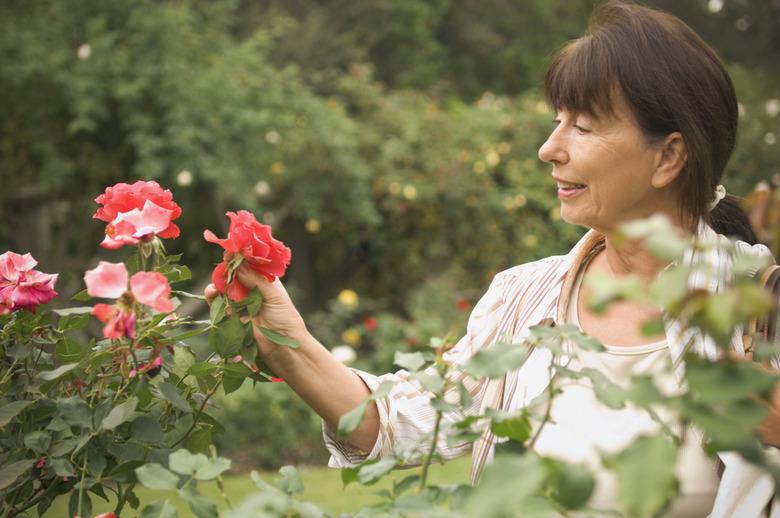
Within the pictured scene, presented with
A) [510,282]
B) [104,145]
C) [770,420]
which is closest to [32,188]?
[104,145]

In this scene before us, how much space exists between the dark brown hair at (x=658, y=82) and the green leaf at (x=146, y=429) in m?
0.91

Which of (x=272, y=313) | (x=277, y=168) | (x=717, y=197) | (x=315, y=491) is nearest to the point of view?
(x=272, y=313)

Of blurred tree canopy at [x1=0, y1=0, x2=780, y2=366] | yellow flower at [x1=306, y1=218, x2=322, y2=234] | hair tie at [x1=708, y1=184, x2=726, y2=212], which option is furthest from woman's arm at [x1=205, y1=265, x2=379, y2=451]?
yellow flower at [x1=306, y1=218, x2=322, y2=234]

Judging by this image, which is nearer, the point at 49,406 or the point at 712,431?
the point at 712,431

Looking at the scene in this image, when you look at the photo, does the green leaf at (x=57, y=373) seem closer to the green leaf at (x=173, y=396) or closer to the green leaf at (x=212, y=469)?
the green leaf at (x=173, y=396)

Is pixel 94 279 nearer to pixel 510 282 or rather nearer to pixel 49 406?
pixel 49 406

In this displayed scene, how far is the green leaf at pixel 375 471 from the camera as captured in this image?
951 millimetres

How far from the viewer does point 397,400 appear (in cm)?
165

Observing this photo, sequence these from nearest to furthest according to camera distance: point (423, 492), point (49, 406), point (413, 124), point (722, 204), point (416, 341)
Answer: point (423, 492)
point (49, 406)
point (722, 204)
point (416, 341)
point (413, 124)

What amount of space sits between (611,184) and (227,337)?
2.38ft

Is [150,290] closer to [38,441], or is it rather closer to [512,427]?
[38,441]

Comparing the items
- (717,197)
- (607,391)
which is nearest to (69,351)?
(607,391)

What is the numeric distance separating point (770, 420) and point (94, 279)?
0.95m

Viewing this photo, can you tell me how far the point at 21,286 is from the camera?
51.9 inches
